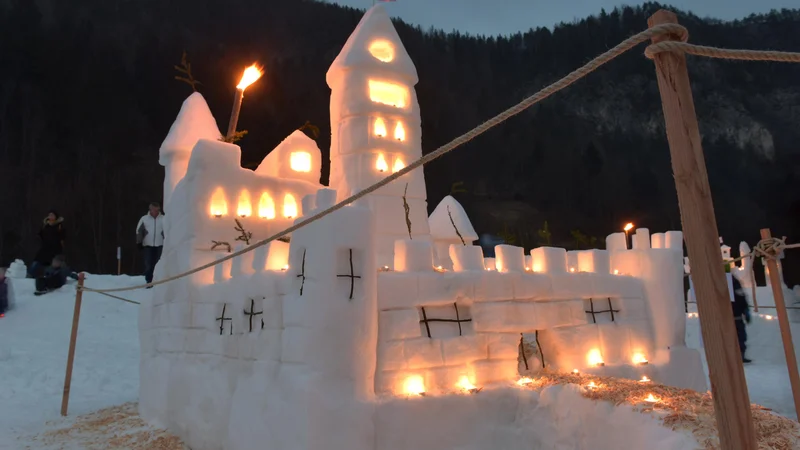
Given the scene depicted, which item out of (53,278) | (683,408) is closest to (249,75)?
(683,408)

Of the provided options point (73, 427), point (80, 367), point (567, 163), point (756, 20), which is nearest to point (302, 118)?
point (567, 163)

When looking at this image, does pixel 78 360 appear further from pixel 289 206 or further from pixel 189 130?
pixel 289 206

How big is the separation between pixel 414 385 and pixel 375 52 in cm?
665

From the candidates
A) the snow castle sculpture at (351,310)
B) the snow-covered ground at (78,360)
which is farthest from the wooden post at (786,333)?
the snow-covered ground at (78,360)

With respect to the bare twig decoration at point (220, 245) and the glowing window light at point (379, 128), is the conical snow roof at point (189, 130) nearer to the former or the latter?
the bare twig decoration at point (220, 245)

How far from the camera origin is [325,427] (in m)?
4.24

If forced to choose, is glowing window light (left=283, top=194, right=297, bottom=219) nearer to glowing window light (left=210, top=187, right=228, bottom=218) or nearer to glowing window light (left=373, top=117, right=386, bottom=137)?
glowing window light (left=210, top=187, right=228, bottom=218)

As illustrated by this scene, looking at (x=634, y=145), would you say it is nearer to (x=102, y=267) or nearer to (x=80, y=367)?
(x=102, y=267)

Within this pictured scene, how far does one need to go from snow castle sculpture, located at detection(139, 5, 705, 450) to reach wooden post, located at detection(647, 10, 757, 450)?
3039 mm

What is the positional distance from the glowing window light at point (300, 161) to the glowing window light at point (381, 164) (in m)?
1.15

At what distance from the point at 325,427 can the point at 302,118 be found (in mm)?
27411

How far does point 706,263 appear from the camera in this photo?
182 cm

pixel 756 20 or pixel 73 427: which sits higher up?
pixel 756 20

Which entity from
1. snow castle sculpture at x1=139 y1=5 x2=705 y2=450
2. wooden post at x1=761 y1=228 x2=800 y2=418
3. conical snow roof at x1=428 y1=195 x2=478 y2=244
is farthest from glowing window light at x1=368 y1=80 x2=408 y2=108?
wooden post at x1=761 y1=228 x2=800 y2=418
